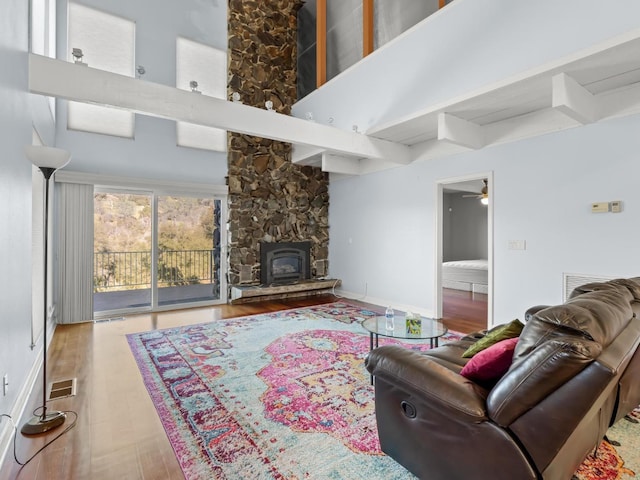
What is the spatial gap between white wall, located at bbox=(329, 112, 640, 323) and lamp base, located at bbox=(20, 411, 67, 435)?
4555 mm

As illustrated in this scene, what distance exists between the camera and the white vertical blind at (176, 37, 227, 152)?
5.88m

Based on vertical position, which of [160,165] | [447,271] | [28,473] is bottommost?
[28,473]

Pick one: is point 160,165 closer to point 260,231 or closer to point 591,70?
point 260,231

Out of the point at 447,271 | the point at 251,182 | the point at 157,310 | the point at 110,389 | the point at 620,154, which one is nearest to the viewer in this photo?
the point at 110,389

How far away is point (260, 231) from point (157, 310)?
7.33 feet

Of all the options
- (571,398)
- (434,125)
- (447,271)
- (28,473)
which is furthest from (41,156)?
(447,271)

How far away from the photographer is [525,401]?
1271mm

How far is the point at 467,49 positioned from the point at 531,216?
2061mm

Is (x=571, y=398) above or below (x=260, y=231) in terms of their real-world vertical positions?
below

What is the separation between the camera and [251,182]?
6457 mm

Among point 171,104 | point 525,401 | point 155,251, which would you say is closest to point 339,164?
point 171,104

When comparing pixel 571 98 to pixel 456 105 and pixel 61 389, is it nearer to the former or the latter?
pixel 456 105

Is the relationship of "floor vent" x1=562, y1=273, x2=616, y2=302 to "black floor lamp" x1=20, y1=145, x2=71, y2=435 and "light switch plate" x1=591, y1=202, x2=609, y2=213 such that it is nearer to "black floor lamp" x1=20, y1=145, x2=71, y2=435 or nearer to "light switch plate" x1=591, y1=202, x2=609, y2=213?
"light switch plate" x1=591, y1=202, x2=609, y2=213

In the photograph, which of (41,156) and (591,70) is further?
(591,70)
